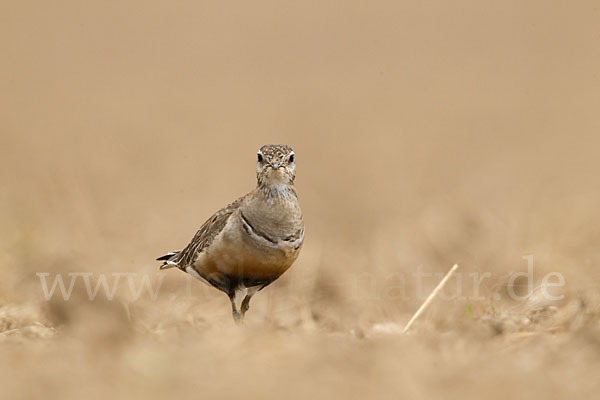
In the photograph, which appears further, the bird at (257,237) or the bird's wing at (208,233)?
the bird's wing at (208,233)

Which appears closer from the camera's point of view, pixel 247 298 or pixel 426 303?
pixel 426 303

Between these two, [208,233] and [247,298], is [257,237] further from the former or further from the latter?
[247,298]

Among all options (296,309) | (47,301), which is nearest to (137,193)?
(296,309)

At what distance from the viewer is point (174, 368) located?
5738mm

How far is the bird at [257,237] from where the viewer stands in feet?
25.6

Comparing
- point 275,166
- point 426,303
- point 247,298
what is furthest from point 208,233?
point 426,303

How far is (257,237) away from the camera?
25.6 feet

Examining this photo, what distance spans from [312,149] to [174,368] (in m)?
14.4

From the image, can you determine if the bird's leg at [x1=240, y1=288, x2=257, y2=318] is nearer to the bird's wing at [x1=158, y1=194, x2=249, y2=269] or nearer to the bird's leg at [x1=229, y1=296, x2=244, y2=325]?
the bird's leg at [x1=229, y1=296, x2=244, y2=325]

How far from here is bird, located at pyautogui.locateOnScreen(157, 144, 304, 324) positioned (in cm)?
782

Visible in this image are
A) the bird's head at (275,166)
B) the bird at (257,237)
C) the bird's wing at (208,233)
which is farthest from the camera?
the bird's wing at (208,233)

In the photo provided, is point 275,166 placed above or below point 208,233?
above

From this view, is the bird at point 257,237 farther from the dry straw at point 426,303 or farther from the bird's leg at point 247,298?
the dry straw at point 426,303

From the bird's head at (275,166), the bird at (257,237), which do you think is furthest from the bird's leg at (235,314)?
the bird's head at (275,166)
